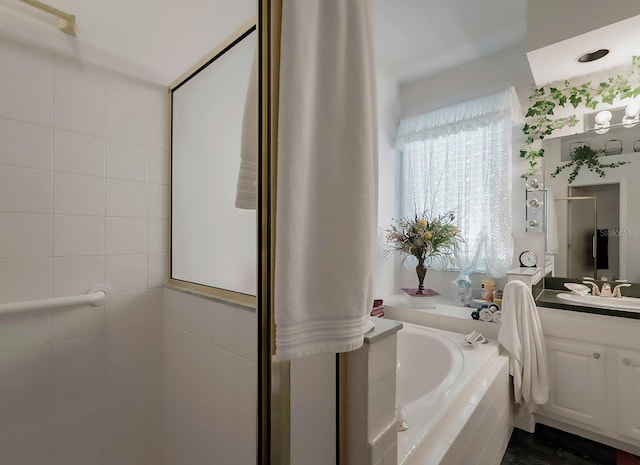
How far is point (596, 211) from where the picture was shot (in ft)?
6.20

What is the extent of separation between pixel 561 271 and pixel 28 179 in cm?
282

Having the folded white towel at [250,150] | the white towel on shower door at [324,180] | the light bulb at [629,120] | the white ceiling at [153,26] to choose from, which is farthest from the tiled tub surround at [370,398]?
the light bulb at [629,120]

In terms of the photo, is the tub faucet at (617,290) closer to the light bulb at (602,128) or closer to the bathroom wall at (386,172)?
the light bulb at (602,128)

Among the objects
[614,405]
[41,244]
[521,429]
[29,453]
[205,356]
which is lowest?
[521,429]

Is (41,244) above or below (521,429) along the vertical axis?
above

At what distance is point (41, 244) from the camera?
1.05 m

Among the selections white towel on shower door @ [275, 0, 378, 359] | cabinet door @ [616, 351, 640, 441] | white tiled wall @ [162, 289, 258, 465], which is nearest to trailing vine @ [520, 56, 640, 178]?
cabinet door @ [616, 351, 640, 441]

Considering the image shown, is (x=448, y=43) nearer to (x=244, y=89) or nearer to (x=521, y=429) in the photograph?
(x=244, y=89)

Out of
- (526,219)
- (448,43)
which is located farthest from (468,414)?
(448,43)

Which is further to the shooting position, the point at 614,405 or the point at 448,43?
the point at 448,43

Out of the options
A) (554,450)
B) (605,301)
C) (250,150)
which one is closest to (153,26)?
(250,150)

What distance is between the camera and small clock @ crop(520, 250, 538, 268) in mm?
2119

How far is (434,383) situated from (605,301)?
3.59 ft

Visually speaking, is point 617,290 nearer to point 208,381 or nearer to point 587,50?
point 587,50
